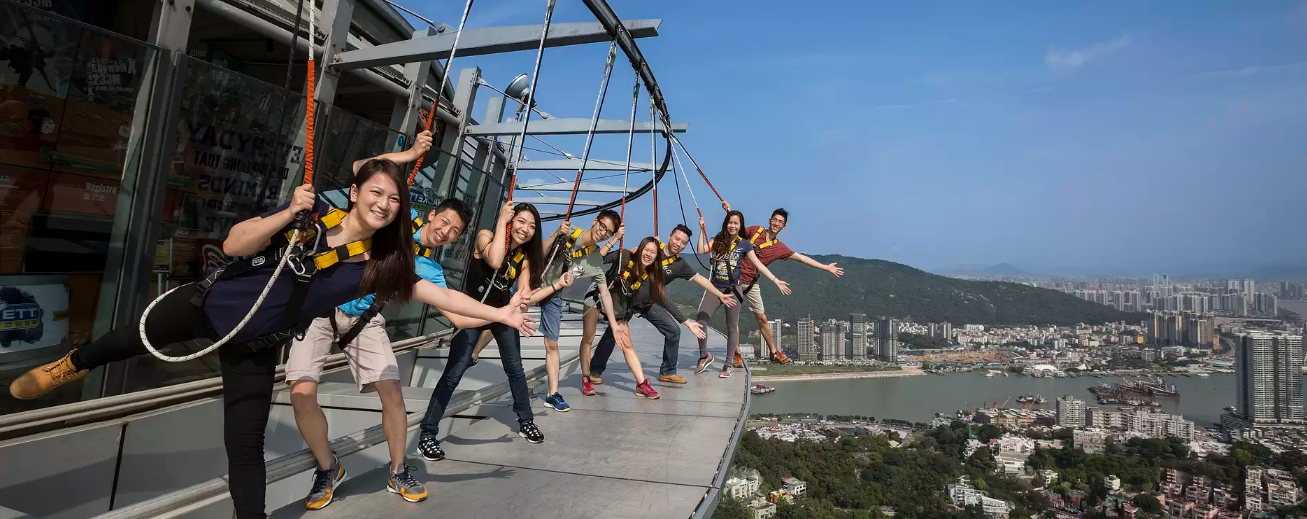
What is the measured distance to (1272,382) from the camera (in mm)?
39875

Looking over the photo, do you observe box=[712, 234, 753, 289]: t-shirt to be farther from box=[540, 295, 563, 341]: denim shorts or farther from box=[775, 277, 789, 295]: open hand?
box=[540, 295, 563, 341]: denim shorts

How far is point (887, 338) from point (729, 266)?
41592mm

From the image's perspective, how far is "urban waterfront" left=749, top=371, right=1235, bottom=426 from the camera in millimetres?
40406

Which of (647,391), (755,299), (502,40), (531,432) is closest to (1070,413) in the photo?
(755,299)

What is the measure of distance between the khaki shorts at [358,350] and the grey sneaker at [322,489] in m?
0.43

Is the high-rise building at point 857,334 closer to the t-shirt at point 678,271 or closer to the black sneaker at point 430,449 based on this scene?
the t-shirt at point 678,271

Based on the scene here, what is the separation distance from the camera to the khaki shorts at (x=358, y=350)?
321cm

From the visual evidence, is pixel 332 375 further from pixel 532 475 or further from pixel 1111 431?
pixel 1111 431

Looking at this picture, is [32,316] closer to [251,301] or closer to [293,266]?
[251,301]

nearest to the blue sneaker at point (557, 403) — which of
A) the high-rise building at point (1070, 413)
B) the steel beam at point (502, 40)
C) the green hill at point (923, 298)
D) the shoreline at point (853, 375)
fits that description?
the steel beam at point (502, 40)

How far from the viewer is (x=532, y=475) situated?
12.6 ft

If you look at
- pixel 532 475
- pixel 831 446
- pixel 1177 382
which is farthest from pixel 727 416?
pixel 1177 382

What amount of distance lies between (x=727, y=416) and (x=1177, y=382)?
5940 centimetres

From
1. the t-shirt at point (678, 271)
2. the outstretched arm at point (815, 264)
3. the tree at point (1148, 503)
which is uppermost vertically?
the outstretched arm at point (815, 264)
